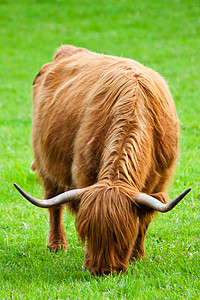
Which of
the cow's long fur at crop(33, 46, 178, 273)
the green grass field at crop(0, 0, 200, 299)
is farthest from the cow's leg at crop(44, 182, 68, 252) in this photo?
the green grass field at crop(0, 0, 200, 299)

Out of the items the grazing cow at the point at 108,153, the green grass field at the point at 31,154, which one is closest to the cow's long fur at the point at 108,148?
the grazing cow at the point at 108,153

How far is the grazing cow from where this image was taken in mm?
3842

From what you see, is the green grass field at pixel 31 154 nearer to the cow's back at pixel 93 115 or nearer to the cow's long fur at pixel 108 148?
the cow's long fur at pixel 108 148

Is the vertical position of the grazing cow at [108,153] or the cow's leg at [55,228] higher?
the grazing cow at [108,153]

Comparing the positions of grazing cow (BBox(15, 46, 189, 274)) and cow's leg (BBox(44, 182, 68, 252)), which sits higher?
grazing cow (BBox(15, 46, 189, 274))

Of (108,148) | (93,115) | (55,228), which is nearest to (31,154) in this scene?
(55,228)

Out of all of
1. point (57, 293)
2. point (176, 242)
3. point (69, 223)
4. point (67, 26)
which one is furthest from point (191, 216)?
point (67, 26)

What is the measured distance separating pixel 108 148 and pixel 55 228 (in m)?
1.97

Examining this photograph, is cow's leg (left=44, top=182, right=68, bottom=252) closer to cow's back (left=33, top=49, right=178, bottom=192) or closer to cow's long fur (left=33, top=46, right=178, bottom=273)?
cow's long fur (left=33, top=46, right=178, bottom=273)

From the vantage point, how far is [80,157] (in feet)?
14.9

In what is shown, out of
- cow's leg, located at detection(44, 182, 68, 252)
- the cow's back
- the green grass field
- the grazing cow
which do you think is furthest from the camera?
cow's leg, located at detection(44, 182, 68, 252)

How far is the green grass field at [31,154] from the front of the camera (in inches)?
163

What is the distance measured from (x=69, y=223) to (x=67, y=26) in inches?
670

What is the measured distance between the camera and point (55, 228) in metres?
5.78
